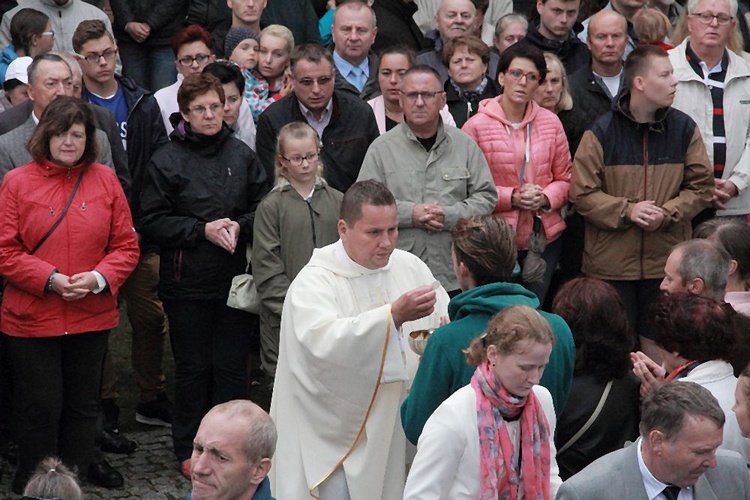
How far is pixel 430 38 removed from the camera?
34.4ft

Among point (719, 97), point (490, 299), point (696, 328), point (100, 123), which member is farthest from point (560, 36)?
point (490, 299)

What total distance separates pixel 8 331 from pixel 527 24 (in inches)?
210

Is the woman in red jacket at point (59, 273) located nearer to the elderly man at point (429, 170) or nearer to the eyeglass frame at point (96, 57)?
the eyeglass frame at point (96, 57)

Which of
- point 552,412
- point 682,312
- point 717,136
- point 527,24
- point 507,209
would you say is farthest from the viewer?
point 527,24

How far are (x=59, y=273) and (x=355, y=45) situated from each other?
349 centimetres

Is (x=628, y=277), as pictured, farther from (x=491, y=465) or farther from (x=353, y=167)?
(x=491, y=465)

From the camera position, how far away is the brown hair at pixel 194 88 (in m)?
7.78

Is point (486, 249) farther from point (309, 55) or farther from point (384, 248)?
point (309, 55)

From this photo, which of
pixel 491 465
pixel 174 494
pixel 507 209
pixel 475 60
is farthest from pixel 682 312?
pixel 475 60

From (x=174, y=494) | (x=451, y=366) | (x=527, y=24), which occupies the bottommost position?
(x=174, y=494)

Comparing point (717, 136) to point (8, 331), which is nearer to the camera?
point (8, 331)

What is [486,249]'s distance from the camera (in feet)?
16.6

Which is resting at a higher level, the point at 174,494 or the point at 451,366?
the point at 451,366

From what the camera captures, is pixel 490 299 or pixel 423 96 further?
pixel 423 96
